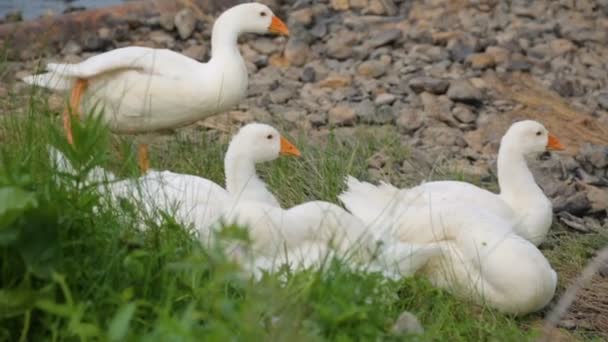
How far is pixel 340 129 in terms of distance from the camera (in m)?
8.05

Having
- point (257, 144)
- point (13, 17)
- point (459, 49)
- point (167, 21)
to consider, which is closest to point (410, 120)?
point (459, 49)

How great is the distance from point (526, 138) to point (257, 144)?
56.7 inches

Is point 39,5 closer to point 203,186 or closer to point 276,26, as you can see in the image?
point 276,26

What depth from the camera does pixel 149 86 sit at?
277 inches

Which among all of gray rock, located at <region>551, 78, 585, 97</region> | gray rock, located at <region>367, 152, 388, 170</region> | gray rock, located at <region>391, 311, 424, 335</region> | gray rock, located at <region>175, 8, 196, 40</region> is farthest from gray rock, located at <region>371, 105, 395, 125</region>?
gray rock, located at <region>391, 311, 424, 335</region>

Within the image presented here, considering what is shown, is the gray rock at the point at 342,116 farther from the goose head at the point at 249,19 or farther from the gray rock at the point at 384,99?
the goose head at the point at 249,19

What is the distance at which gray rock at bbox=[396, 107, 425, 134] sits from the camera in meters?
8.28

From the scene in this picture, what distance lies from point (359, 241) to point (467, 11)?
5.93 metres

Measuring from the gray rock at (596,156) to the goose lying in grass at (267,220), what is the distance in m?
2.53

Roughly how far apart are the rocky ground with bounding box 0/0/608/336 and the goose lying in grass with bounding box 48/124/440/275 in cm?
164

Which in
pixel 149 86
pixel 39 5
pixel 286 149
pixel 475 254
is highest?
pixel 149 86

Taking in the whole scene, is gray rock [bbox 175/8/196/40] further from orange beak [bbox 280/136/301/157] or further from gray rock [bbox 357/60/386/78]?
orange beak [bbox 280/136/301/157]

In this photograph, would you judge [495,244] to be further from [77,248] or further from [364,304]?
[77,248]

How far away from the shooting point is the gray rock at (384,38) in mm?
9781
